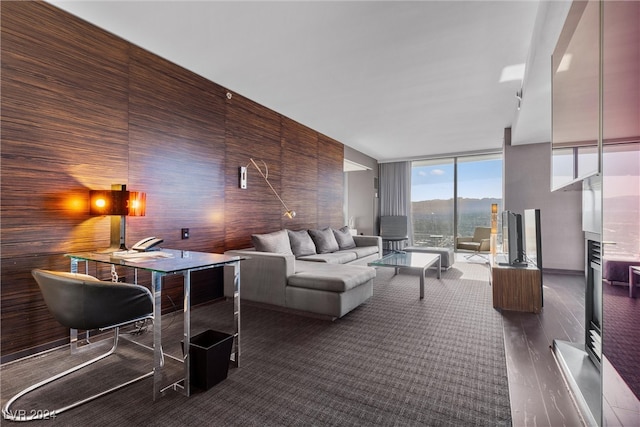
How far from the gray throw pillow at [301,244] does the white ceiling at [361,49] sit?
191cm

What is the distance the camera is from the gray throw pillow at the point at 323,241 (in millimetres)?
4910

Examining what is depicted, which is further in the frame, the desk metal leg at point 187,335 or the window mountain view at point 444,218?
the window mountain view at point 444,218

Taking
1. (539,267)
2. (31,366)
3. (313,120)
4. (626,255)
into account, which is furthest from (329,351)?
(313,120)

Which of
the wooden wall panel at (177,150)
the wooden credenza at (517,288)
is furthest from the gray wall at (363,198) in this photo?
the wooden wall panel at (177,150)

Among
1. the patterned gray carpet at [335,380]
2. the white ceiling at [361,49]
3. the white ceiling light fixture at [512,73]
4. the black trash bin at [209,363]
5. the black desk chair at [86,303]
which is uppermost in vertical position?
the white ceiling at [361,49]

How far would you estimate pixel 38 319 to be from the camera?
2.25 meters

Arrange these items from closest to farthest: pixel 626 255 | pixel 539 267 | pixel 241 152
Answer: pixel 626 255 < pixel 539 267 < pixel 241 152

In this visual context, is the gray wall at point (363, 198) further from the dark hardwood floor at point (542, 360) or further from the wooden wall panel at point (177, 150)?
the wooden wall panel at point (177, 150)

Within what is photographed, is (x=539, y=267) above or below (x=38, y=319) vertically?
above

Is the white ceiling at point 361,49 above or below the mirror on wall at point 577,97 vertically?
above

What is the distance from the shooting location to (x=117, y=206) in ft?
7.89

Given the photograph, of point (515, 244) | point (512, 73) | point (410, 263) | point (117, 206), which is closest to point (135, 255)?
point (117, 206)

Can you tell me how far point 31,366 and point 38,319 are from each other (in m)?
0.34

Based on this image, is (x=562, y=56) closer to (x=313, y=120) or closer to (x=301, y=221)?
(x=313, y=120)
